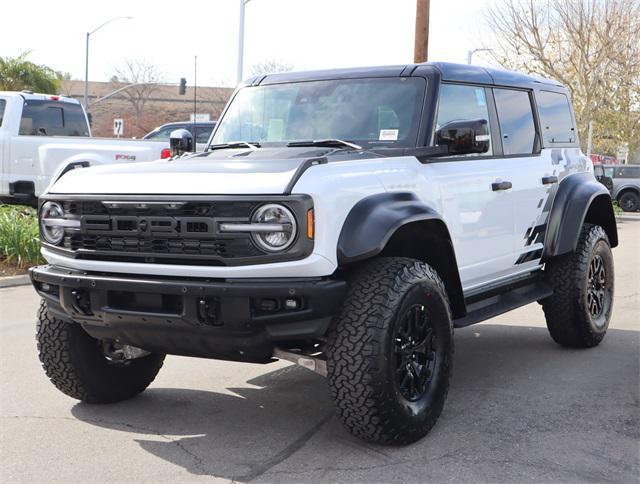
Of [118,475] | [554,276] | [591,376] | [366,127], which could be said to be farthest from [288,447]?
[554,276]

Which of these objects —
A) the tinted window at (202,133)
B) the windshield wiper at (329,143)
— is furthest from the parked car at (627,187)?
the windshield wiper at (329,143)

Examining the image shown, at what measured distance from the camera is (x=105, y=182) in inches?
173

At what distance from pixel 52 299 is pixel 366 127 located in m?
2.09

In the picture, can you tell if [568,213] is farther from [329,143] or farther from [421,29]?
[421,29]

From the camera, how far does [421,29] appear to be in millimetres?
19078

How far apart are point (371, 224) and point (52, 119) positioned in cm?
1120

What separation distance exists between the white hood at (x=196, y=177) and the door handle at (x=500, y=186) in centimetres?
130

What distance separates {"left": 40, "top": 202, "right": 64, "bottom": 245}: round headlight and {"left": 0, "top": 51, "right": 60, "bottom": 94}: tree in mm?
29836

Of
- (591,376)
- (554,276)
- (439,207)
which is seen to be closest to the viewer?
(439,207)

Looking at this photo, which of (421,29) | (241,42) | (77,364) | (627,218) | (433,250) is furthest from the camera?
(627,218)

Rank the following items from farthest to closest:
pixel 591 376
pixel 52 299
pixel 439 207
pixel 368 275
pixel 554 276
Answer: pixel 554 276, pixel 591 376, pixel 439 207, pixel 52 299, pixel 368 275

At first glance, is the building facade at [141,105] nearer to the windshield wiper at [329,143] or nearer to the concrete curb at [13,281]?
the concrete curb at [13,281]

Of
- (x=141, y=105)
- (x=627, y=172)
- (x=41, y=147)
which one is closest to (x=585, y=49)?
(x=627, y=172)

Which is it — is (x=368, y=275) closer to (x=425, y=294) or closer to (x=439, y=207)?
(x=425, y=294)
